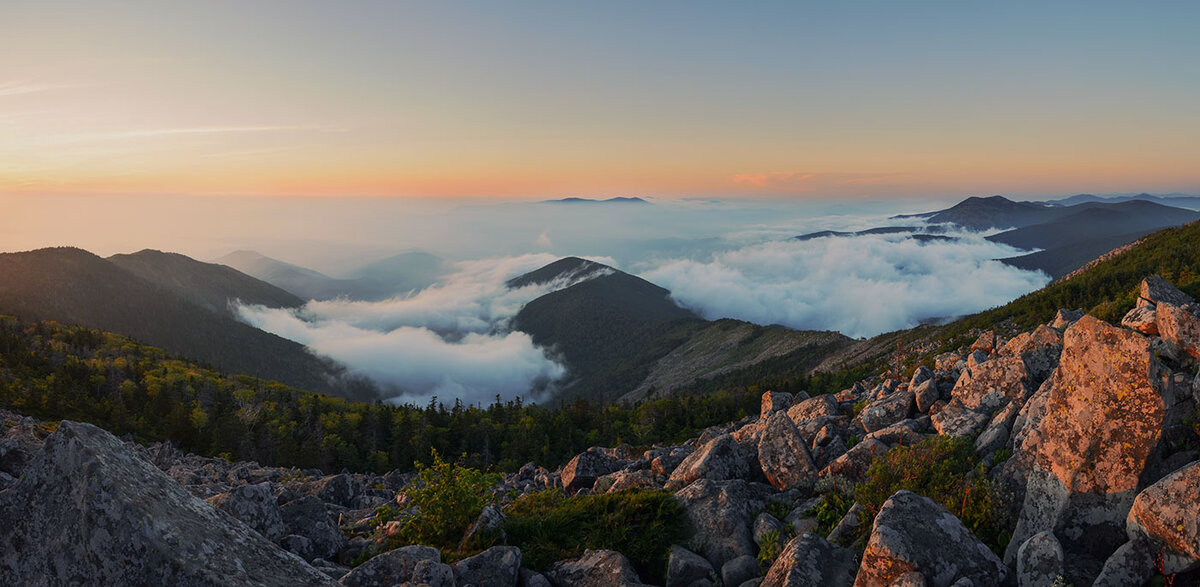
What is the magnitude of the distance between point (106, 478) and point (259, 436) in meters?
72.2

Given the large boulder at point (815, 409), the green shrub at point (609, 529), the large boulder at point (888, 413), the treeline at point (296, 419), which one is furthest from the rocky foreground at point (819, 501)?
the treeline at point (296, 419)

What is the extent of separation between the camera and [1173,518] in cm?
726

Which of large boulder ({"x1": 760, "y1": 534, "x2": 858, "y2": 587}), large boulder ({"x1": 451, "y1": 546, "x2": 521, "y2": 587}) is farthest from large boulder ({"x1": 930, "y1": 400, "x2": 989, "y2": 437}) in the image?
large boulder ({"x1": 451, "y1": 546, "x2": 521, "y2": 587})

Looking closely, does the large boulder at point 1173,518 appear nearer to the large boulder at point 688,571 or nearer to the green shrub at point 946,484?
the green shrub at point 946,484

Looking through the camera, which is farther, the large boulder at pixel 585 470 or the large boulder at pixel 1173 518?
the large boulder at pixel 585 470

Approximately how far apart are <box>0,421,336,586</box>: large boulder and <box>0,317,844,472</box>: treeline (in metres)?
48.1

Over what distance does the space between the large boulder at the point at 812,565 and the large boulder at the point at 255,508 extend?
9.67 meters

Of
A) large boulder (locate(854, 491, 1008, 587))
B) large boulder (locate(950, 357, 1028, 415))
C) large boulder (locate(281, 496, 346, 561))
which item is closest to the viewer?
large boulder (locate(854, 491, 1008, 587))

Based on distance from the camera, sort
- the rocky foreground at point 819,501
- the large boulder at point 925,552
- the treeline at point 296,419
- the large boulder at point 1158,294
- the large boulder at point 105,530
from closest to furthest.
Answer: the large boulder at point 105,530 → the rocky foreground at point 819,501 → the large boulder at point 925,552 → the large boulder at point 1158,294 → the treeline at point 296,419

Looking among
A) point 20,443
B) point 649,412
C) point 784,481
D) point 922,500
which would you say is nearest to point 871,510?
point 922,500

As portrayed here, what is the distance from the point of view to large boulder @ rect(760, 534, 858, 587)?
28.0 feet

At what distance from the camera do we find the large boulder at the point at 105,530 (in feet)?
19.0

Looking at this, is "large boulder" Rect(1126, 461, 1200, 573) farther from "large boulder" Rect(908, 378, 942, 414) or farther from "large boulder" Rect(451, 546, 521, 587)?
"large boulder" Rect(451, 546, 521, 587)

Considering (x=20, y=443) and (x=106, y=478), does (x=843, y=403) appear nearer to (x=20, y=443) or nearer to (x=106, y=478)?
(x=106, y=478)
